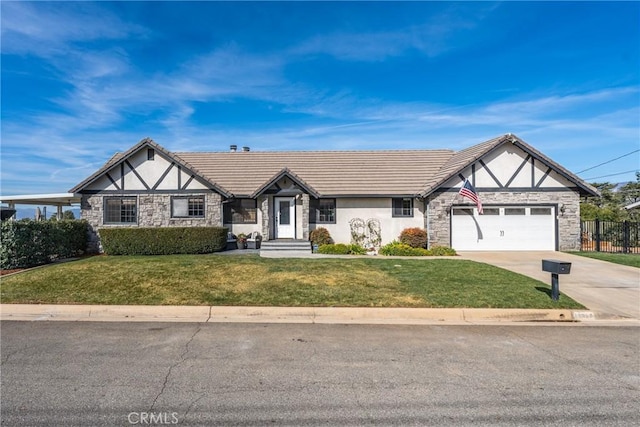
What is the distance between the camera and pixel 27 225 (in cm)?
1288

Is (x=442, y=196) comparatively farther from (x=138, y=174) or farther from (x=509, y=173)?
(x=138, y=174)

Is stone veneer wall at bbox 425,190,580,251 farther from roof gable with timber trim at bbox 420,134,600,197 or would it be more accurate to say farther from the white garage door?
roof gable with timber trim at bbox 420,134,600,197

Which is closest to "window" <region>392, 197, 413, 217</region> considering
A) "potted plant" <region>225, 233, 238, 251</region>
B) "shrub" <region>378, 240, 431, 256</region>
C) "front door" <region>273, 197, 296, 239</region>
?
"shrub" <region>378, 240, 431, 256</region>

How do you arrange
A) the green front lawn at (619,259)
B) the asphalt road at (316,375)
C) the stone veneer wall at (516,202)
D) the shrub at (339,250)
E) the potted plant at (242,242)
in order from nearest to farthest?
the asphalt road at (316,375), the green front lawn at (619,259), the shrub at (339,250), the stone veneer wall at (516,202), the potted plant at (242,242)

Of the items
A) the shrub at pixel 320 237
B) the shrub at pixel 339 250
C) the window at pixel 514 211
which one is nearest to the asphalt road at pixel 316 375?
the shrub at pixel 339 250

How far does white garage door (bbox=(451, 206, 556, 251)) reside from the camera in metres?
18.9

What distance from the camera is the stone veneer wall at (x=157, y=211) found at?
18.9 metres

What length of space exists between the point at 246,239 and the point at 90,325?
12.4 m

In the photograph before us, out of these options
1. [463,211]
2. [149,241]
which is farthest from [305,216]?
[463,211]

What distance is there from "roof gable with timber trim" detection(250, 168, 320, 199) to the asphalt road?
1259cm

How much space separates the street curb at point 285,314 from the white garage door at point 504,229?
36.9 feet

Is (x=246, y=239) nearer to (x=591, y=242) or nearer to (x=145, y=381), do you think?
(x=145, y=381)

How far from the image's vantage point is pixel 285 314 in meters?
7.90

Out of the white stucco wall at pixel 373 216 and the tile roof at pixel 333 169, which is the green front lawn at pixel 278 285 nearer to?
the white stucco wall at pixel 373 216
